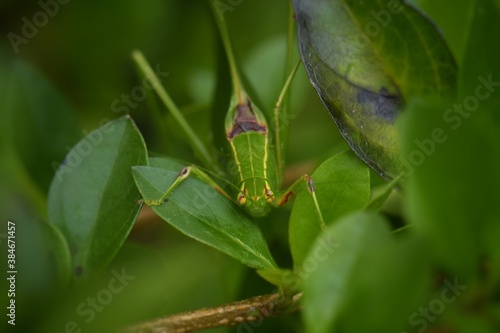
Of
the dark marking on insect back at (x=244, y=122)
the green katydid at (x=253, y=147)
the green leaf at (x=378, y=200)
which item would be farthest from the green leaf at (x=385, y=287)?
the dark marking on insect back at (x=244, y=122)

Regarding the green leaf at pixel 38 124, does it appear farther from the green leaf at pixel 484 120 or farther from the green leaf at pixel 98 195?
the green leaf at pixel 484 120

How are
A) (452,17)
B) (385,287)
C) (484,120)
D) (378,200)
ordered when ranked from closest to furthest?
(385,287), (484,120), (378,200), (452,17)

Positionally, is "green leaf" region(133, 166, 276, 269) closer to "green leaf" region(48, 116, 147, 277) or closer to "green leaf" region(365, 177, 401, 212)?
"green leaf" region(48, 116, 147, 277)

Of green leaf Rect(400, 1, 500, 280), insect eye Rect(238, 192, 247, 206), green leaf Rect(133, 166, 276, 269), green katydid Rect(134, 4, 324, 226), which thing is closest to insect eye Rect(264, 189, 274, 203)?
green katydid Rect(134, 4, 324, 226)

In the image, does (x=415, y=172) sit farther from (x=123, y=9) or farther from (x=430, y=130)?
(x=123, y=9)

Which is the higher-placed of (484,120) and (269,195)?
(484,120)

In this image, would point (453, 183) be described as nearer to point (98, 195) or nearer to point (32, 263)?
point (32, 263)

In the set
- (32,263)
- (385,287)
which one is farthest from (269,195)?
(385,287)
